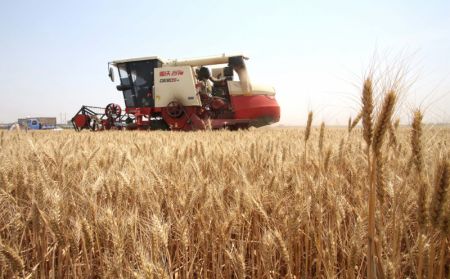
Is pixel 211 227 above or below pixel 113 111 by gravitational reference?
below

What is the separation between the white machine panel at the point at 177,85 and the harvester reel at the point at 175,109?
128 mm

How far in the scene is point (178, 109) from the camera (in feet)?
31.3

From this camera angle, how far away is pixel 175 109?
956cm

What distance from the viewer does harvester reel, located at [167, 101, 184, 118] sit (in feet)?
31.2

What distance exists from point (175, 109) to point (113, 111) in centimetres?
261

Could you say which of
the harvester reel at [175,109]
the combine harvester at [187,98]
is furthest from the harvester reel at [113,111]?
the harvester reel at [175,109]

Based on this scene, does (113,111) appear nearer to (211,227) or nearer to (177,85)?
(177,85)

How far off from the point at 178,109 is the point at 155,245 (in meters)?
8.91

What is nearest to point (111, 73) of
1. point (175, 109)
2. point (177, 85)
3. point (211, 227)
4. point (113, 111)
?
point (113, 111)

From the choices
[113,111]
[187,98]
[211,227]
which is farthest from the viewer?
[113,111]

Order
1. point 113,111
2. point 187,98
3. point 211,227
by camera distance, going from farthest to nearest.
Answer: point 113,111 → point 187,98 → point 211,227

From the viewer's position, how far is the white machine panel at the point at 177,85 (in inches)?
371

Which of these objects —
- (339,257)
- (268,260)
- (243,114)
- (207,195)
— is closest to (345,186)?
(339,257)

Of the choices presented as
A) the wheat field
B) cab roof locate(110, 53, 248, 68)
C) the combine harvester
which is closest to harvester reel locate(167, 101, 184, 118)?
the combine harvester
